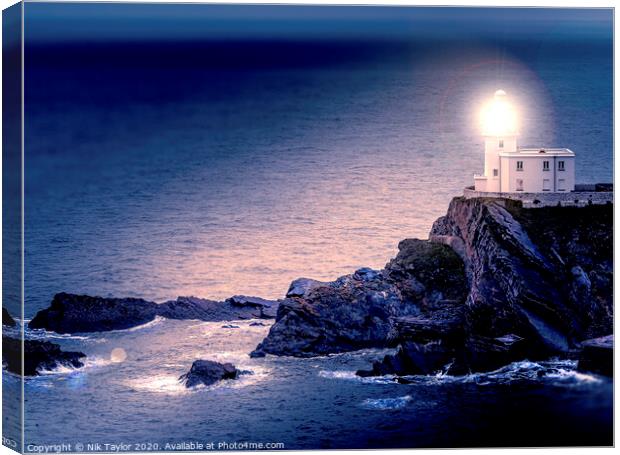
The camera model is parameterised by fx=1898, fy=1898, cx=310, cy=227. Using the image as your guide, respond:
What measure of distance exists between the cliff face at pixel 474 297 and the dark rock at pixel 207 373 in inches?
38.8

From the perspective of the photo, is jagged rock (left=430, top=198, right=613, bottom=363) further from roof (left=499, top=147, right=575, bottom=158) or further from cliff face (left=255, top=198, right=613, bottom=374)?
roof (left=499, top=147, right=575, bottom=158)

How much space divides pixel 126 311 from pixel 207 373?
163 centimetres

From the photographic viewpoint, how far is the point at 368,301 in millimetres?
28688

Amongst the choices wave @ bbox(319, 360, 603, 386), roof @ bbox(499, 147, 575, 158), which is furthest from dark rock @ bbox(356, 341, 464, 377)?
roof @ bbox(499, 147, 575, 158)

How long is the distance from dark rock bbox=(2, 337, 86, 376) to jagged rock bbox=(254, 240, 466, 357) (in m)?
2.98

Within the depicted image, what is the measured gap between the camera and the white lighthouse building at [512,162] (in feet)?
93.0

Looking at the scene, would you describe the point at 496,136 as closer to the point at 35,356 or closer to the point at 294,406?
the point at 294,406

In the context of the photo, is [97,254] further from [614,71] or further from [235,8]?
[614,71]

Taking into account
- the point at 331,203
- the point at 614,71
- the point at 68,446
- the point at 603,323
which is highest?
the point at 614,71

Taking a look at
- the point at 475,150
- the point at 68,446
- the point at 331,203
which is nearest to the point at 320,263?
the point at 331,203

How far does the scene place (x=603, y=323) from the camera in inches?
1092

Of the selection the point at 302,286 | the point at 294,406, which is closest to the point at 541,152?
the point at 302,286

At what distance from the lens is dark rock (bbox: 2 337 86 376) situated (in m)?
26.4

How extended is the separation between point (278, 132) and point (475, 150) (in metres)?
3.04
